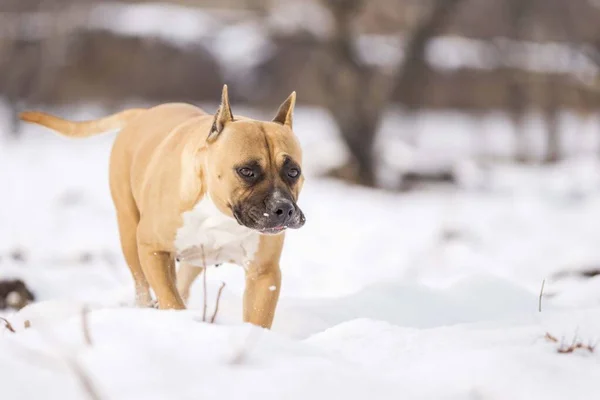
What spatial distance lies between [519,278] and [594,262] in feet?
3.80

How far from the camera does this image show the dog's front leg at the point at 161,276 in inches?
141

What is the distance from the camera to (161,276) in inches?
142

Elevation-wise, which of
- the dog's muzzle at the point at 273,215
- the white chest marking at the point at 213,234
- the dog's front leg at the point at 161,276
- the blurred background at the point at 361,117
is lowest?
the blurred background at the point at 361,117

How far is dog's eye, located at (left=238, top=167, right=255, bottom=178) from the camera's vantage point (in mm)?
3303

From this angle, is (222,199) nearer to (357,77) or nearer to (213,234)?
(213,234)

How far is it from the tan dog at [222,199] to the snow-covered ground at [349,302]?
0.27 m

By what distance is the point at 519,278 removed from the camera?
22.2 ft

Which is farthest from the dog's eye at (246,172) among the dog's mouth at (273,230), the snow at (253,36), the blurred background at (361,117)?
the snow at (253,36)

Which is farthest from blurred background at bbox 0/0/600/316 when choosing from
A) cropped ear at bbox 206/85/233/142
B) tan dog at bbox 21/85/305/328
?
cropped ear at bbox 206/85/233/142

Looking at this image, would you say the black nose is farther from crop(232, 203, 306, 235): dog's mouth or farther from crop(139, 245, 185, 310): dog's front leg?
crop(139, 245, 185, 310): dog's front leg

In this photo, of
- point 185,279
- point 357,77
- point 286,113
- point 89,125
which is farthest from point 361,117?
point 286,113

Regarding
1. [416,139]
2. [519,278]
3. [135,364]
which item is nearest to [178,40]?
[416,139]

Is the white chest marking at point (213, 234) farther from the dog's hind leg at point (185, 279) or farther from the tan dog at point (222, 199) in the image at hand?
the dog's hind leg at point (185, 279)

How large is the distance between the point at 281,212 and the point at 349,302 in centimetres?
125
